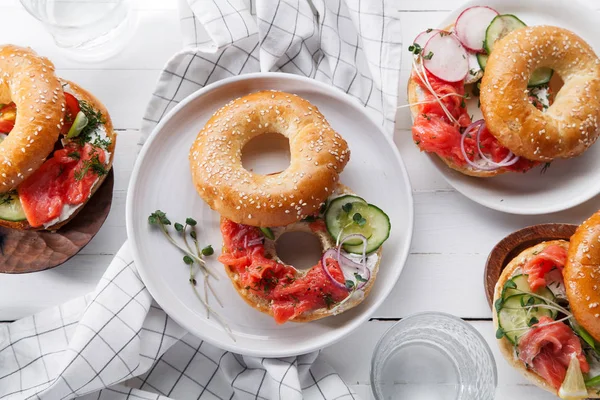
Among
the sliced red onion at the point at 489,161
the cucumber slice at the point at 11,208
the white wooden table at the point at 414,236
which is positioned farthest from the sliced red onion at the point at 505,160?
the cucumber slice at the point at 11,208

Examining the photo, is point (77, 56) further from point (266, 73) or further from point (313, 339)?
point (313, 339)

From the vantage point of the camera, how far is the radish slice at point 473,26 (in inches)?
116

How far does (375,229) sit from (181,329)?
101 centimetres

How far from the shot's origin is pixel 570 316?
259cm

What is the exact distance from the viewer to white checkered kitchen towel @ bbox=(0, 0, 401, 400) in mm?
2717

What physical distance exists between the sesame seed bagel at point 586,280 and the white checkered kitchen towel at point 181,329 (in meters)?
1.01

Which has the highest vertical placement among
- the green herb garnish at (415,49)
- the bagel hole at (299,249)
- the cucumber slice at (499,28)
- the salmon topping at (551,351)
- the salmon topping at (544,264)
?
the cucumber slice at (499,28)

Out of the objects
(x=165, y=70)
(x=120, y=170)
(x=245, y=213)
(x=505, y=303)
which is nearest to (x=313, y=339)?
(x=245, y=213)

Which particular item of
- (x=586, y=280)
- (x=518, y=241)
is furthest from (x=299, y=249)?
(x=586, y=280)

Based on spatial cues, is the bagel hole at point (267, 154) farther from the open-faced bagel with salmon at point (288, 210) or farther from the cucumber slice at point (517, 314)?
the cucumber slice at point (517, 314)

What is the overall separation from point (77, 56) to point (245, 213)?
1.27 m

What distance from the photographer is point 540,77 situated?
2994mm

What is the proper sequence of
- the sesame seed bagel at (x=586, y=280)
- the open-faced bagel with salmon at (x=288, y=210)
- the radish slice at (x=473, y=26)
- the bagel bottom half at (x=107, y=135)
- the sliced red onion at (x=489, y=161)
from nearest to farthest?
the sesame seed bagel at (x=586, y=280) < the open-faced bagel with salmon at (x=288, y=210) < the bagel bottom half at (x=107, y=135) < the sliced red onion at (x=489, y=161) < the radish slice at (x=473, y=26)

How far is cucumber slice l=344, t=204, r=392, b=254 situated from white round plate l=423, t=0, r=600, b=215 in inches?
16.4
